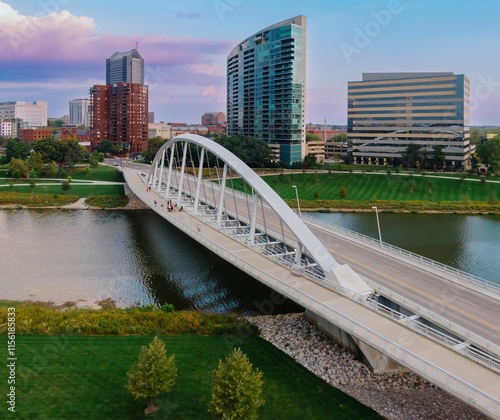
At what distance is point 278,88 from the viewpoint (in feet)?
313

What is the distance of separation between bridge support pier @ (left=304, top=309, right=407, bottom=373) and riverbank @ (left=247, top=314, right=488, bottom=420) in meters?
0.17

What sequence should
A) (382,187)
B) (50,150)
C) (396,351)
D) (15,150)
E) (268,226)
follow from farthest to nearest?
(15,150)
(50,150)
(382,187)
(268,226)
(396,351)

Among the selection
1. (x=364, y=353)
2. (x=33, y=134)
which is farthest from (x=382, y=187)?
(x=33, y=134)

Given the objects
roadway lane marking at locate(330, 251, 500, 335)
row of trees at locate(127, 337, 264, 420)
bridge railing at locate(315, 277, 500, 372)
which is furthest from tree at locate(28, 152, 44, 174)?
row of trees at locate(127, 337, 264, 420)

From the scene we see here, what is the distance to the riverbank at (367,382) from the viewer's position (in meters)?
14.1

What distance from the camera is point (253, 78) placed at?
4055 inches

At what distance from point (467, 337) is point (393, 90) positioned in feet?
278

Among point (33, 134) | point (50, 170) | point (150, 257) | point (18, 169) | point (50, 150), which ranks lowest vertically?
point (150, 257)

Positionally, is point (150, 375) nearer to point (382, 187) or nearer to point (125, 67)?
point (382, 187)

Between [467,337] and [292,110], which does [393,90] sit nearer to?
[292,110]

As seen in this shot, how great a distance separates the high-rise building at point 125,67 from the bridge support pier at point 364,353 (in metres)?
172

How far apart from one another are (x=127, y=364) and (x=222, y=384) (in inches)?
212

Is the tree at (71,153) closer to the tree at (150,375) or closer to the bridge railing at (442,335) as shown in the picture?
the bridge railing at (442,335)

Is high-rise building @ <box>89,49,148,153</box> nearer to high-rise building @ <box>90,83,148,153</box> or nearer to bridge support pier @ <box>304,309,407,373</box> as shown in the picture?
high-rise building @ <box>90,83,148,153</box>
